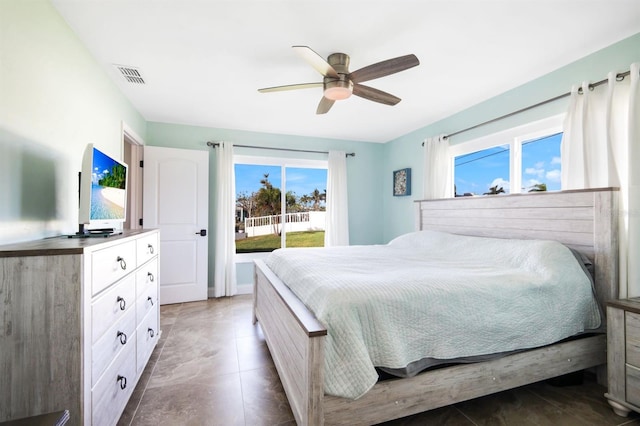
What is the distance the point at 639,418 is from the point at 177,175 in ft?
15.0

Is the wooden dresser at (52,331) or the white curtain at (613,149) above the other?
the white curtain at (613,149)

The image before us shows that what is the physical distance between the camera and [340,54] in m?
2.10

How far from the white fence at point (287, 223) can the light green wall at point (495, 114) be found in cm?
118

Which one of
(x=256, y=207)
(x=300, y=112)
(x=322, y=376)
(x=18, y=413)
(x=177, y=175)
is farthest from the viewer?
(x=256, y=207)

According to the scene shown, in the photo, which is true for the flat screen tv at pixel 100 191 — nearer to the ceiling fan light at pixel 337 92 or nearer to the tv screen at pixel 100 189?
the tv screen at pixel 100 189

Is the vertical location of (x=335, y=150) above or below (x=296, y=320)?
above

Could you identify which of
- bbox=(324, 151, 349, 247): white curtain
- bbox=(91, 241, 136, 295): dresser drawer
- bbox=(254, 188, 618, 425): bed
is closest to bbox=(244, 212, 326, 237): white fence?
bbox=(324, 151, 349, 247): white curtain

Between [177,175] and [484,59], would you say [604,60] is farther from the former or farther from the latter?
[177,175]

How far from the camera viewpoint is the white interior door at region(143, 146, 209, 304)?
3.64 meters

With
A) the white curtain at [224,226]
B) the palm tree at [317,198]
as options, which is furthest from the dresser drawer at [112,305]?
the palm tree at [317,198]

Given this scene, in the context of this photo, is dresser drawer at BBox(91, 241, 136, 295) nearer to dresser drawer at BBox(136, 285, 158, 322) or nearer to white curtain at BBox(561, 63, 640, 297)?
dresser drawer at BBox(136, 285, 158, 322)

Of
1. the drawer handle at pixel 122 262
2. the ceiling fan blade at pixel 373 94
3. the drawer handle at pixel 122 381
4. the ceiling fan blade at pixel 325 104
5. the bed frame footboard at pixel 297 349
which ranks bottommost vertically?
the drawer handle at pixel 122 381

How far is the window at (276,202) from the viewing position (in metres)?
4.39

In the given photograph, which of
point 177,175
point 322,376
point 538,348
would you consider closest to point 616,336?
point 538,348
